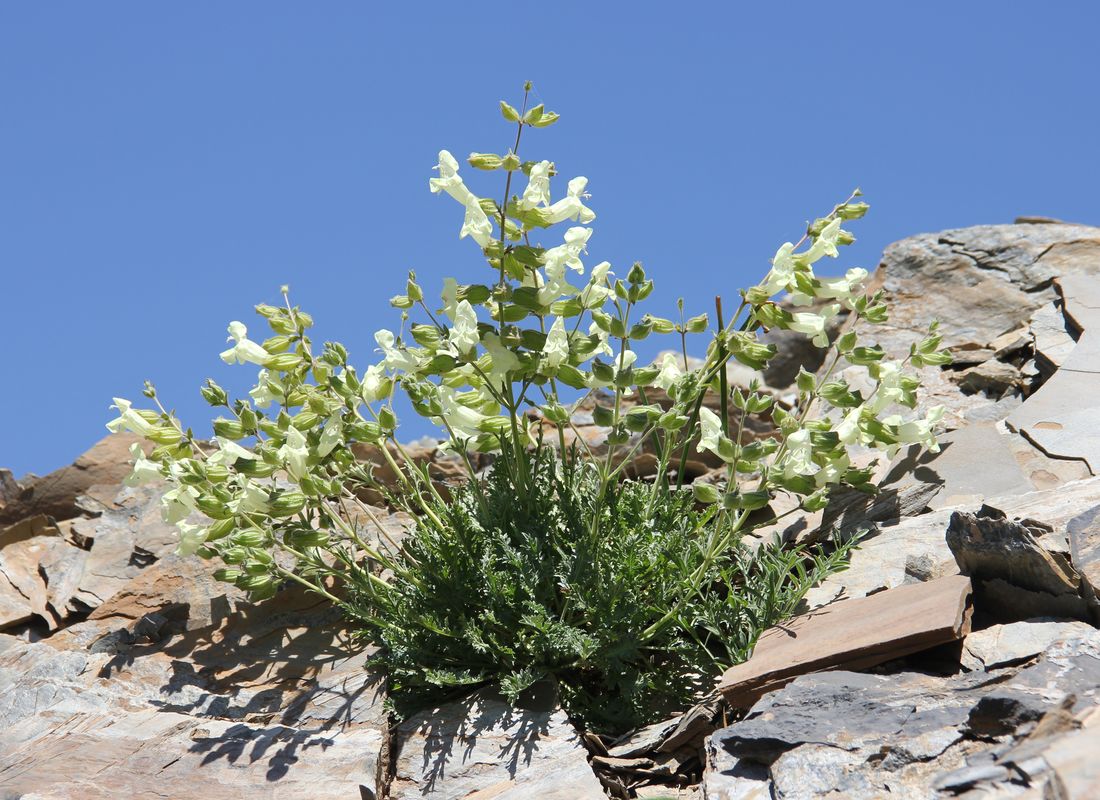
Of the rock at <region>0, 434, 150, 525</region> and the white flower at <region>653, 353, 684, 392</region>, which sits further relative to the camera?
the rock at <region>0, 434, 150, 525</region>

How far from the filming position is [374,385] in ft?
13.3

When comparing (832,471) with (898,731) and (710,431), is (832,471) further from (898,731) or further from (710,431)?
(898,731)

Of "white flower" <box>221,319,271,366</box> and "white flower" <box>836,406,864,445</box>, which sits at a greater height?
"white flower" <box>221,319,271,366</box>

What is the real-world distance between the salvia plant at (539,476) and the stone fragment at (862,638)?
0.68 feet

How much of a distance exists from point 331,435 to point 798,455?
5.32ft

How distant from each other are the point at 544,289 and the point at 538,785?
1617 mm

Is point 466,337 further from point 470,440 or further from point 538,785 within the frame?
point 538,785

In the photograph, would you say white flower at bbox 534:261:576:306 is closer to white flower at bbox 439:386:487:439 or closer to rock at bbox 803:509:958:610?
white flower at bbox 439:386:487:439

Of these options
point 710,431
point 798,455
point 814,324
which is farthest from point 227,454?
point 814,324

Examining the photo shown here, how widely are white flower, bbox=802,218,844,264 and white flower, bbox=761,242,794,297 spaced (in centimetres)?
6

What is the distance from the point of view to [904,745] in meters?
3.05

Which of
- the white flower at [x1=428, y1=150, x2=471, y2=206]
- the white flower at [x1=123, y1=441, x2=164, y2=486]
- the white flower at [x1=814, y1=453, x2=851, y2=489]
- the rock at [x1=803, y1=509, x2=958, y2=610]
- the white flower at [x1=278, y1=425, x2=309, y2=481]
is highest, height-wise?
the white flower at [x1=428, y1=150, x2=471, y2=206]

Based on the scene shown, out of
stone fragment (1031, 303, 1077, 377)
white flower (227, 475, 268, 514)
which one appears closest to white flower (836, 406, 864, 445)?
white flower (227, 475, 268, 514)

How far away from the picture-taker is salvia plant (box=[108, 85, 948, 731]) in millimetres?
3709
